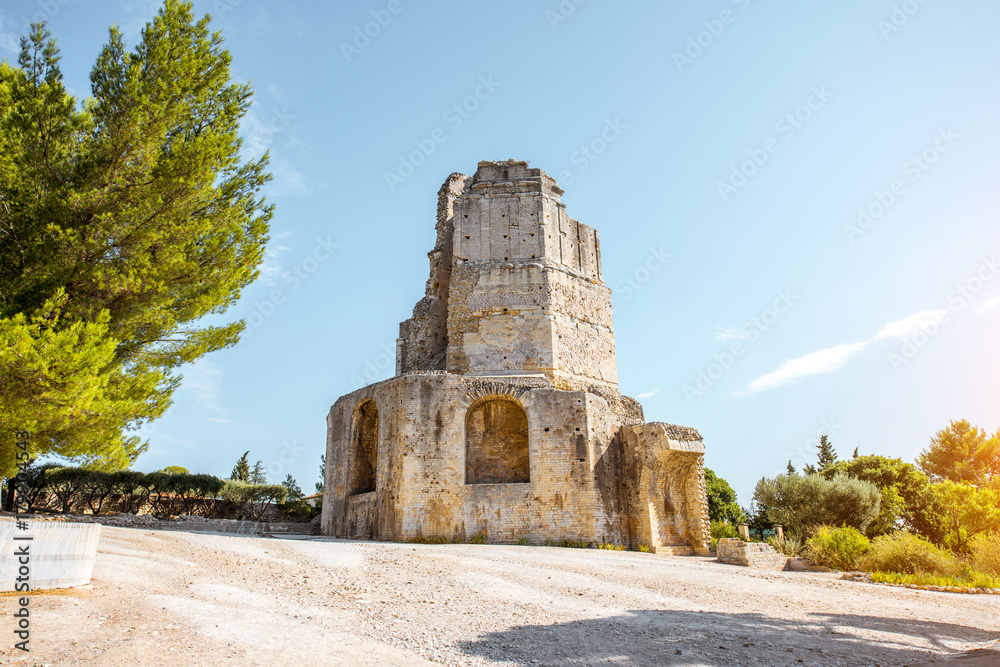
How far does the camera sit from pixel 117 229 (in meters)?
7.72

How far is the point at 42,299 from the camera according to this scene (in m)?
7.21

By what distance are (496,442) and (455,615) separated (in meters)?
10.4

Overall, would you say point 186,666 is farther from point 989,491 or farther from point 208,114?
point 989,491

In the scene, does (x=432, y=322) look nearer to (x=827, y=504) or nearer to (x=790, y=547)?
(x=790, y=547)

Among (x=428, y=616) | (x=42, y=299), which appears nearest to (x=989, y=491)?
(x=428, y=616)

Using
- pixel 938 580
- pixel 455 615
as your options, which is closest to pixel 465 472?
pixel 455 615

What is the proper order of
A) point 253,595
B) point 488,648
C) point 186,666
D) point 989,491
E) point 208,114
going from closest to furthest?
point 186,666, point 488,648, point 253,595, point 208,114, point 989,491

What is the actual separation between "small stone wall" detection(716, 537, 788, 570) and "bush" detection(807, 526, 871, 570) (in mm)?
932

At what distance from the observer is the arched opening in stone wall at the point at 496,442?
54.0ft

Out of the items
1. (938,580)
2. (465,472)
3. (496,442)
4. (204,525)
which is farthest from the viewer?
(204,525)

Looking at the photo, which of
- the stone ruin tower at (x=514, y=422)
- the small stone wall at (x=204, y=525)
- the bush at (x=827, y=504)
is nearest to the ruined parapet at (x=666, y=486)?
the stone ruin tower at (x=514, y=422)

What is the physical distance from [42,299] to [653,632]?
7.68m

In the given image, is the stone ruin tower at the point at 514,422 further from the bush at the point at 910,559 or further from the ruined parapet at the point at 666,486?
the bush at the point at 910,559

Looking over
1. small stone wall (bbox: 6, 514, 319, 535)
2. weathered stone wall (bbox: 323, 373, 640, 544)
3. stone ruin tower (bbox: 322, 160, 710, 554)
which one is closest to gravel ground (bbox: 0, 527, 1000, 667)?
weathered stone wall (bbox: 323, 373, 640, 544)
